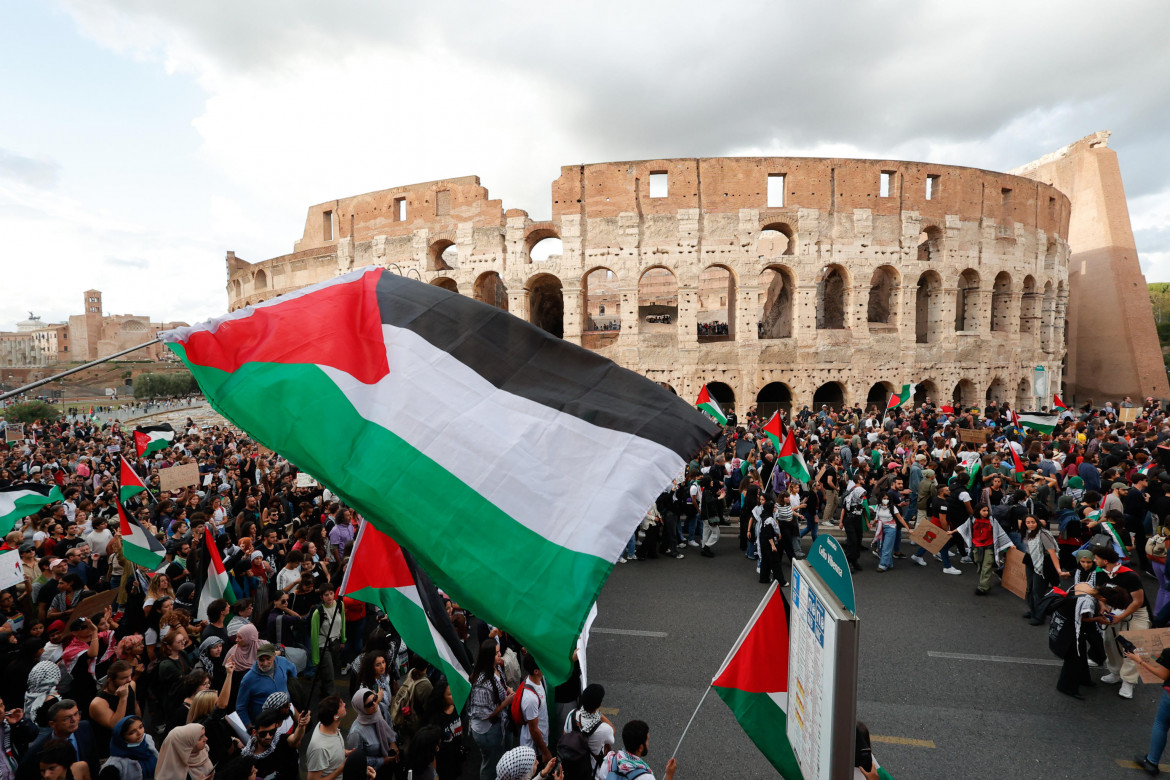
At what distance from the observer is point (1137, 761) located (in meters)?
5.32

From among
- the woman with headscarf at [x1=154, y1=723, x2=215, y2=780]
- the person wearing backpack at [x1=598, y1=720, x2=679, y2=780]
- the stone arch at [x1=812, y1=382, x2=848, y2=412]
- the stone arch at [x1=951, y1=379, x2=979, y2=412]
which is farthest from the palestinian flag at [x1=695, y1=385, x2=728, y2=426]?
the stone arch at [x1=951, y1=379, x2=979, y2=412]

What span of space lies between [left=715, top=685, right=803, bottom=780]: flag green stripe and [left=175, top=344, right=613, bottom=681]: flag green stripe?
1501mm

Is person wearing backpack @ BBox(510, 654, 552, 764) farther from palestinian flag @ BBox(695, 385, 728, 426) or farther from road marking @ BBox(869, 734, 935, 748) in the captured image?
palestinian flag @ BBox(695, 385, 728, 426)

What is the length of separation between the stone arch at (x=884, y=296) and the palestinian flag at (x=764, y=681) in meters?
25.6

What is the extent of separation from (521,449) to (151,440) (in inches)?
635

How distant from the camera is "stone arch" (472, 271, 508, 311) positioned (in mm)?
26788

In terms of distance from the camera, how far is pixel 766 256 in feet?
82.3

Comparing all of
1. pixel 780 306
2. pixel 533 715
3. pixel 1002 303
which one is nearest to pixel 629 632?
pixel 533 715

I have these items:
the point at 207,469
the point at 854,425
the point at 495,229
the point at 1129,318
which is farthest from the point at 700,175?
the point at 1129,318

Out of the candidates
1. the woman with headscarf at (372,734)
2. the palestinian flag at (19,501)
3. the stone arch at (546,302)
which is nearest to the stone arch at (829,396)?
the stone arch at (546,302)

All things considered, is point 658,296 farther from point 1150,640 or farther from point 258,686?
point 258,686

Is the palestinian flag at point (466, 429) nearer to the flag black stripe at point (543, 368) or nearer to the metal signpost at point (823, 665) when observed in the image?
the flag black stripe at point (543, 368)

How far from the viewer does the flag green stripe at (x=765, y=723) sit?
11.8ft

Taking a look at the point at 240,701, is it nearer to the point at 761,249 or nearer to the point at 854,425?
the point at 854,425
